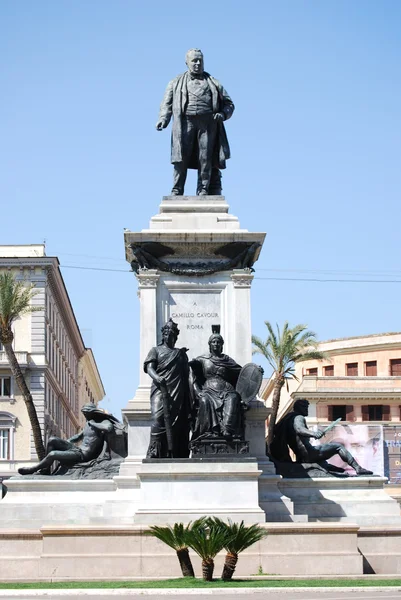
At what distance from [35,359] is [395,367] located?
34343 mm

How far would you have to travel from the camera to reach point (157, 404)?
2241cm

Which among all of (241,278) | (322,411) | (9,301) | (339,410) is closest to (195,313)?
(241,278)

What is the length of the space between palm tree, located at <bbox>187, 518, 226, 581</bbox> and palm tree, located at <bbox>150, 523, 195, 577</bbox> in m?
0.18

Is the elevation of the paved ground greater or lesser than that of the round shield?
lesser

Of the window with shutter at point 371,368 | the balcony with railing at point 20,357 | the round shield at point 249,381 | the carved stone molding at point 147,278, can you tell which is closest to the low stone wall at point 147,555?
the round shield at point 249,381

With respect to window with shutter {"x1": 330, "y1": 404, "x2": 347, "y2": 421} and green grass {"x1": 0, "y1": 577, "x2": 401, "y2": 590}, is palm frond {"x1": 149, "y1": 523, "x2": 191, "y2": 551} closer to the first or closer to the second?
green grass {"x1": 0, "y1": 577, "x2": 401, "y2": 590}

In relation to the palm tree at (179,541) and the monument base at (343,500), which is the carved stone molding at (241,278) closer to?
the monument base at (343,500)

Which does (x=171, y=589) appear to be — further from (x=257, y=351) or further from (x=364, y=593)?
(x=257, y=351)

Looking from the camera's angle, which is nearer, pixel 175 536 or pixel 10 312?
pixel 175 536

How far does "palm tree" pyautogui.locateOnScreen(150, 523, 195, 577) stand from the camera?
58.0 ft

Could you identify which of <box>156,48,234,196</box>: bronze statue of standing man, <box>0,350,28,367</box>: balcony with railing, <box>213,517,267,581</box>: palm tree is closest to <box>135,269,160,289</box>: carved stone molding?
<box>156,48,234,196</box>: bronze statue of standing man

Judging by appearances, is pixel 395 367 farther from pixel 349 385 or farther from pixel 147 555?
pixel 147 555

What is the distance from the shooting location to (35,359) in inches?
2859

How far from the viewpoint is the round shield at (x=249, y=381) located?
901 inches
